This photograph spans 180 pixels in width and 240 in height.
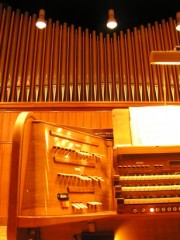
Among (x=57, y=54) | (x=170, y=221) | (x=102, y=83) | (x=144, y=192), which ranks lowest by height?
(x=170, y=221)

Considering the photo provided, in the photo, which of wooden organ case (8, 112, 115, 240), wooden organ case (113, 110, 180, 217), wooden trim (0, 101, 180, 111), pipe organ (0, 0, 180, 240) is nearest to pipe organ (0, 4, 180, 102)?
pipe organ (0, 0, 180, 240)

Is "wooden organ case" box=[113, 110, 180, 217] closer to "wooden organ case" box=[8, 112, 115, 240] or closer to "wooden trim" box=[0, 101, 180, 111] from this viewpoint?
"wooden organ case" box=[8, 112, 115, 240]

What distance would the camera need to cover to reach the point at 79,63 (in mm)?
5160

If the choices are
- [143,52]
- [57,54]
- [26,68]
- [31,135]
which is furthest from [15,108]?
[31,135]

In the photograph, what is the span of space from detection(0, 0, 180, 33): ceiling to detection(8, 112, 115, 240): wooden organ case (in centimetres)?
409

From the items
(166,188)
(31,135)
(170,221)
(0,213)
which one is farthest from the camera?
(0,213)

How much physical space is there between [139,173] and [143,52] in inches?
141

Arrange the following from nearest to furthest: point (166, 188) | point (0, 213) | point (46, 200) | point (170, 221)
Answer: point (46, 200), point (166, 188), point (170, 221), point (0, 213)

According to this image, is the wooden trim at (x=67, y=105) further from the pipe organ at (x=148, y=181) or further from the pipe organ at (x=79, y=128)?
the pipe organ at (x=148, y=181)

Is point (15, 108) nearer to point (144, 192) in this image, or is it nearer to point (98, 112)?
point (98, 112)

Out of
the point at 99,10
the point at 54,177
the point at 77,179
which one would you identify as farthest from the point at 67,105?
the point at 54,177

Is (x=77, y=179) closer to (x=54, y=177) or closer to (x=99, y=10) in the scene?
(x=54, y=177)

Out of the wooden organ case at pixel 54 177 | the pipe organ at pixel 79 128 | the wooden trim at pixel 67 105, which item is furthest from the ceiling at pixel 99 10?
the wooden organ case at pixel 54 177

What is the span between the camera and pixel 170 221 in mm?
2363
